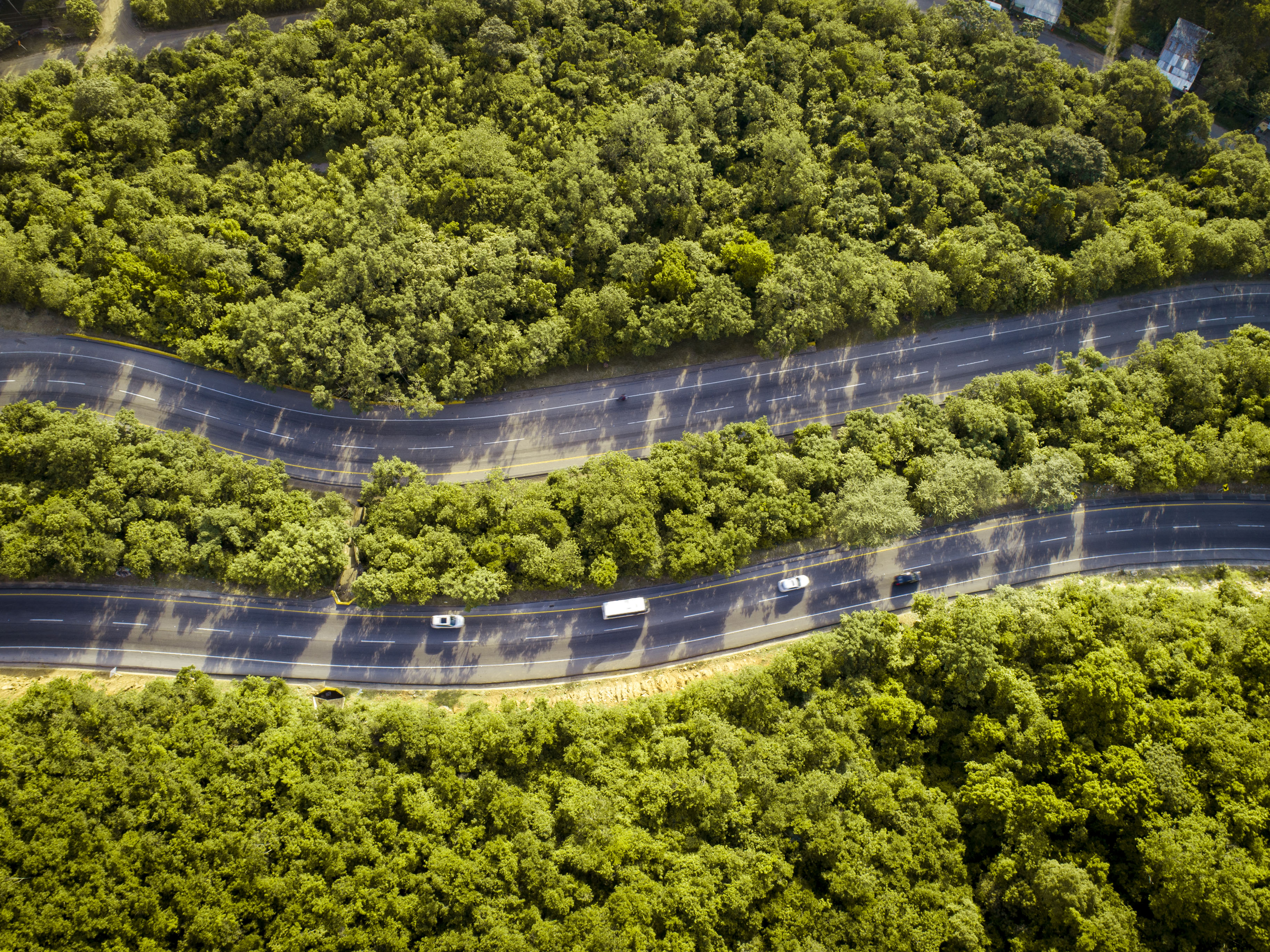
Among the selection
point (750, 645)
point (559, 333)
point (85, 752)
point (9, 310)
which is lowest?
point (85, 752)

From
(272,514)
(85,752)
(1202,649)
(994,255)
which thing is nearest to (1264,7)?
(994,255)

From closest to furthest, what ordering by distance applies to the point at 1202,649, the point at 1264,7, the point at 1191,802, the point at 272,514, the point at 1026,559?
the point at 1191,802 < the point at 1202,649 < the point at 272,514 < the point at 1026,559 < the point at 1264,7

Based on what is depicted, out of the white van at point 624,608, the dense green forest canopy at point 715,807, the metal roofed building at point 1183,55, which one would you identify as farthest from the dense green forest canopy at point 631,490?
the metal roofed building at point 1183,55

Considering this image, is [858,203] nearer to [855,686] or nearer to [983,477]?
[983,477]

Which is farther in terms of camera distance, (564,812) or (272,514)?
(272,514)

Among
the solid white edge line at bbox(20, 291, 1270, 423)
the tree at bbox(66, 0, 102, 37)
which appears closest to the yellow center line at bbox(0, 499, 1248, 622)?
the solid white edge line at bbox(20, 291, 1270, 423)

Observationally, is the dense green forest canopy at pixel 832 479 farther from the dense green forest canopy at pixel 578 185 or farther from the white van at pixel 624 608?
the dense green forest canopy at pixel 578 185
